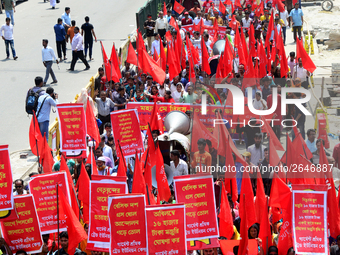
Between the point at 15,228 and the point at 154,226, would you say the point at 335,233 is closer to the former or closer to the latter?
the point at 154,226

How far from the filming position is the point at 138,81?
1376 cm

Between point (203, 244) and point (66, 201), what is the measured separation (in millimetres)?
1895

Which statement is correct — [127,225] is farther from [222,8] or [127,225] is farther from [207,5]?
[207,5]

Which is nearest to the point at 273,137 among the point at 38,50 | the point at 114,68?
the point at 114,68

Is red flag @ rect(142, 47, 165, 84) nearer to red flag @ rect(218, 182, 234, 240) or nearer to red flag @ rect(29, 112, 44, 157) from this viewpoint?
red flag @ rect(29, 112, 44, 157)

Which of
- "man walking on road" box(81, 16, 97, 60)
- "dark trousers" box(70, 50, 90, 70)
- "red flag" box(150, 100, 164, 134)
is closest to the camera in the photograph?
"red flag" box(150, 100, 164, 134)

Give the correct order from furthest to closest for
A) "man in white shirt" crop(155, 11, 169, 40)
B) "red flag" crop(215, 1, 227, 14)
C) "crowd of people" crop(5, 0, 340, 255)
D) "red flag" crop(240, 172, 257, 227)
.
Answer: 1. "red flag" crop(215, 1, 227, 14)
2. "man in white shirt" crop(155, 11, 169, 40)
3. "crowd of people" crop(5, 0, 340, 255)
4. "red flag" crop(240, 172, 257, 227)

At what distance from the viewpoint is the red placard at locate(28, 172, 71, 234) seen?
7410 mm

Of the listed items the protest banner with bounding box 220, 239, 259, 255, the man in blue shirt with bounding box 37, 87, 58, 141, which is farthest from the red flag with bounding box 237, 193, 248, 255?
the man in blue shirt with bounding box 37, 87, 58, 141

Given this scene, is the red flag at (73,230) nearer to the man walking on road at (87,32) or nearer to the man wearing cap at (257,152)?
the man wearing cap at (257,152)

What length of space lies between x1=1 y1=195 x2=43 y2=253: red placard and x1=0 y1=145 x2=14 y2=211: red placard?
113 millimetres

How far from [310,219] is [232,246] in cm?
114

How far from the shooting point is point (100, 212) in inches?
285

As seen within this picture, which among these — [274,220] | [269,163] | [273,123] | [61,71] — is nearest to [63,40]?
[61,71]
